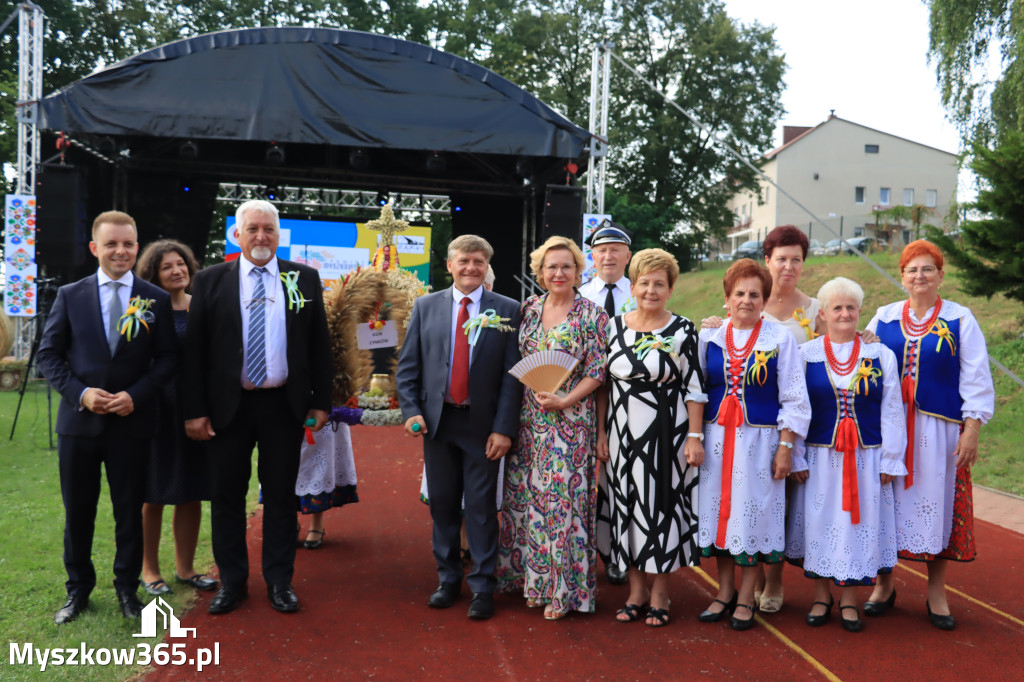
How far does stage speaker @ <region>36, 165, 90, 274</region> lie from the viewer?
10.0 metres

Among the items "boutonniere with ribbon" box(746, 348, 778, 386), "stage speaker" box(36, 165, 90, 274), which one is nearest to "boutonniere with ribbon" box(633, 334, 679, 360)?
"boutonniere with ribbon" box(746, 348, 778, 386)

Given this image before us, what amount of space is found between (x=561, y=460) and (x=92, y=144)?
30.3 feet

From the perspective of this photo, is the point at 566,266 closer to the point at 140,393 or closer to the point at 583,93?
the point at 140,393

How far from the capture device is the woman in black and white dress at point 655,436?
379 centimetres

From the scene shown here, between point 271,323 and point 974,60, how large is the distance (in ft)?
48.5

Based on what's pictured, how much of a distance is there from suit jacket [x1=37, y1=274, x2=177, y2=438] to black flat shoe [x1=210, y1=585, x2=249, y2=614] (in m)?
0.88

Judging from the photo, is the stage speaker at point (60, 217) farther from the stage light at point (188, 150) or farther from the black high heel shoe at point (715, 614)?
the black high heel shoe at point (715, 614)

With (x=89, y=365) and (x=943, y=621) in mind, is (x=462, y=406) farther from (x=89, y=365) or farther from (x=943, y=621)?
(x=943, y=621)

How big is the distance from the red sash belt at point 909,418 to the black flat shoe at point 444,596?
236cm

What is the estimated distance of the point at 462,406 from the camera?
396cm

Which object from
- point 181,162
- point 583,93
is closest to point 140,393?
point 181,162

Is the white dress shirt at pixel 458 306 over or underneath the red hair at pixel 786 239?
underneath

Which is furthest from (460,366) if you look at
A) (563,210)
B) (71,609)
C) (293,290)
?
(563,210)

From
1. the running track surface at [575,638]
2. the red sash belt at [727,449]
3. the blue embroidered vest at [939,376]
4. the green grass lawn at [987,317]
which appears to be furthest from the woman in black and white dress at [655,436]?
the green grass lawn at [987,317]
